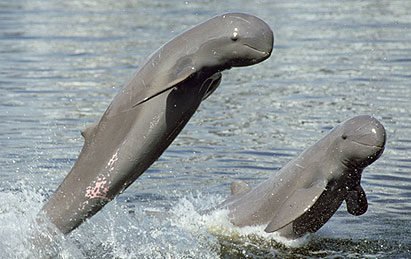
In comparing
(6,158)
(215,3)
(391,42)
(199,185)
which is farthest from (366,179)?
(215,3)

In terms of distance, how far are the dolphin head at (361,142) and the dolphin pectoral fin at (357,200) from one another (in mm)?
296

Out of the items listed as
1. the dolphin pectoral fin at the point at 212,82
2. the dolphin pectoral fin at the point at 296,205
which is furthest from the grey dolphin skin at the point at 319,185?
the dolphin pectoral fin at the point at 212,82

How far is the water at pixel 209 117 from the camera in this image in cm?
1199

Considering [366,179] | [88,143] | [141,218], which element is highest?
[88,143]

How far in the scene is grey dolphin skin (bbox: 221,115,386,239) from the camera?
38.6 ft

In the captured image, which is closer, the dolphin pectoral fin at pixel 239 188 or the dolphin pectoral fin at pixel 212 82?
the dolphin pectoral fin at pixel 212 82

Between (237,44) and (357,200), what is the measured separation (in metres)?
2.71

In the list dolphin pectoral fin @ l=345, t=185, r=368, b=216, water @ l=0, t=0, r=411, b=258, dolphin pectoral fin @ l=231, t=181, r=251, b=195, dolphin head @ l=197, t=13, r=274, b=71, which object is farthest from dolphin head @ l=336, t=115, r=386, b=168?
dolphin head @ l=197, t=13, r=274, b=71

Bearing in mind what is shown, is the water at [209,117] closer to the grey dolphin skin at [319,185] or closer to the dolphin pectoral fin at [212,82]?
the grey dolphin skin at [319,185]

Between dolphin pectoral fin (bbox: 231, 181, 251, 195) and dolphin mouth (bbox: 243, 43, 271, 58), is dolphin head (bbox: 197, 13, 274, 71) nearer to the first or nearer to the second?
dolphin mouth (bbox: 243, 43, 271, 58)

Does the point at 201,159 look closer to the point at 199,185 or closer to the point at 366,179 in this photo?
the point at 199,185

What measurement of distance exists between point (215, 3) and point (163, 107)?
889 inches

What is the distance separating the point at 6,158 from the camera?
49.4 feet

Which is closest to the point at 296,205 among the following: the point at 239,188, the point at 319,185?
the point at 319,185
